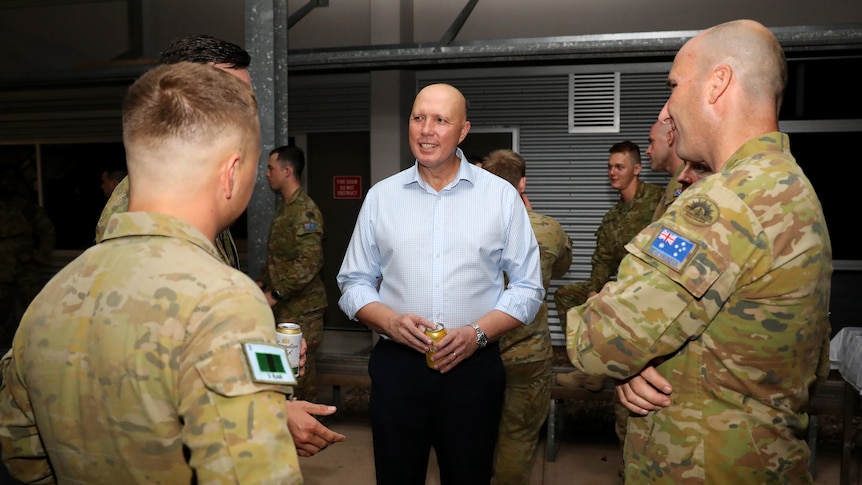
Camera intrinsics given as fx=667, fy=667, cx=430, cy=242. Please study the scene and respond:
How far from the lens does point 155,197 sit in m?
1.16

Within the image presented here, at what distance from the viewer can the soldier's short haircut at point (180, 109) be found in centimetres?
114

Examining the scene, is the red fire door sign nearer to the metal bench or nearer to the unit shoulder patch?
the metal bench

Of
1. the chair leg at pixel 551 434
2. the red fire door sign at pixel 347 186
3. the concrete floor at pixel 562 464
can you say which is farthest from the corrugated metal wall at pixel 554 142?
the chair leg at pixel 551 434

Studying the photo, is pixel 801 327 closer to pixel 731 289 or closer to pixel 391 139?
pixel 731 289

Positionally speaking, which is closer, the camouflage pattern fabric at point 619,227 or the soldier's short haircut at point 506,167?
the soldier's short haircut at point 506,167

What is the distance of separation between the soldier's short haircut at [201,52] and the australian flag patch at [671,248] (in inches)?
49.8

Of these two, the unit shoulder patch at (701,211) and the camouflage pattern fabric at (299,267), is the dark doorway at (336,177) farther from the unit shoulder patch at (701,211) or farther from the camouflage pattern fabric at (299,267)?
the unit shoulder patch at (701,211)

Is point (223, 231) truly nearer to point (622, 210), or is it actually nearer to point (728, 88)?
point (728, 88)

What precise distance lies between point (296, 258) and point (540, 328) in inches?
76.7

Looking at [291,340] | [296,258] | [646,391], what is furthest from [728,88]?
[296,258]

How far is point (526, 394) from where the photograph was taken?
11.8 feet

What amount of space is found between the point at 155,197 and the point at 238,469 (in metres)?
0.49

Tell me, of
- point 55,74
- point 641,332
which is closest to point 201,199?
point 641,332

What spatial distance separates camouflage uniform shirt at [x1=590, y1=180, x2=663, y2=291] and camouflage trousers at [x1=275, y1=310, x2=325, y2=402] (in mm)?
2041
